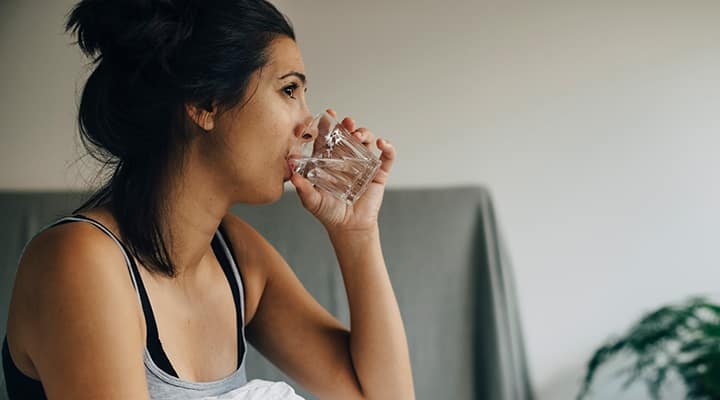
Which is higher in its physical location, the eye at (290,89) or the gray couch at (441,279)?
the eye at (290,89)

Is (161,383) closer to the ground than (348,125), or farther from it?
closer to the ground

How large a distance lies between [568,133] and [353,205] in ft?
3.24

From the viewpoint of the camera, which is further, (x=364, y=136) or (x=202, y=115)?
(x=364, y=136)

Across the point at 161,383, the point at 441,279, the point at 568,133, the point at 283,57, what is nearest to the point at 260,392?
the point at 161,383

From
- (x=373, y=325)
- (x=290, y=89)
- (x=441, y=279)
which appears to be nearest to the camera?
(x=290, y=89)

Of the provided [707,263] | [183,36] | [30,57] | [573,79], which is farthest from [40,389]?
[707,263]

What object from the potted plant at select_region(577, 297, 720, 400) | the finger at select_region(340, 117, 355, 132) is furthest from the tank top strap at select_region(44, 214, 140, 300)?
the potted plant at select_region(577, 297, 720, 400)

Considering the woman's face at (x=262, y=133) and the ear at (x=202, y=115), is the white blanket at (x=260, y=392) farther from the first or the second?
the ear at (x=202, y=115)

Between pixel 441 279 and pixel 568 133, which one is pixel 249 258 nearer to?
pixel 441 279

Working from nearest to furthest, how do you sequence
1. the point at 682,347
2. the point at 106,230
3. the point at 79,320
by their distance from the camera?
1. the point at 79,320
2. the point at 106,230
3. the point at 682,347

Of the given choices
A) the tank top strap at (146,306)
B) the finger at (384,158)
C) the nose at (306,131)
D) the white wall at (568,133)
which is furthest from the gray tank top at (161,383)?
the white wall at (568,133)

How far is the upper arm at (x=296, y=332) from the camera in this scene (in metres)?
1.31

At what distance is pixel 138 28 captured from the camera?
3.37ft

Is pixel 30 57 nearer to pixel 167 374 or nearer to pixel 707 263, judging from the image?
pixel 167 374
